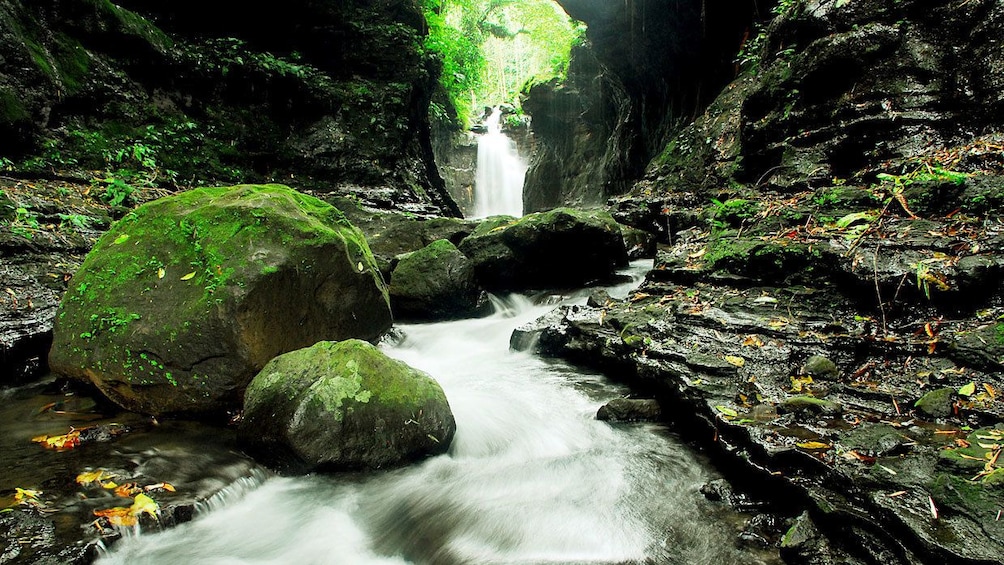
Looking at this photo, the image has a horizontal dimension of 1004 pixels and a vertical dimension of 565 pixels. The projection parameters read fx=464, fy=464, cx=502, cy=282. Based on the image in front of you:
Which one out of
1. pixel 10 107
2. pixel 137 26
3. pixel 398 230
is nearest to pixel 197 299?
pixel 10 107

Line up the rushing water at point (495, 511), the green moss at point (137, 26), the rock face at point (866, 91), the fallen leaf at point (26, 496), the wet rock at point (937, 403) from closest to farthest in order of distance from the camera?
the fallen leaf at point (26, 496) < the rushing water at point (495, 511) < the wet rock at point (937, 403) < the rock face at point (866, 91) < the green moss at point (137, 26)

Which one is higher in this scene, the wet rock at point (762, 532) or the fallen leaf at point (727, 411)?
the fallen leaf at point (727, 411)

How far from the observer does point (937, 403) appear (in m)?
2.83

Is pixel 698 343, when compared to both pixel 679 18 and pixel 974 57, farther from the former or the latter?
pixel 679 18

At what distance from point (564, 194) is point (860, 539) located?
22041 millimetres

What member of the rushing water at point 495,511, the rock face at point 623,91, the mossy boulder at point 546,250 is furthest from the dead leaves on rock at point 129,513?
the rock face at point 623,91

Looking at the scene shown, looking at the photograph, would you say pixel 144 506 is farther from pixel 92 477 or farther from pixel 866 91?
pixel 866 91

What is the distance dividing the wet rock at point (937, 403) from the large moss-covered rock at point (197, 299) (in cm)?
485

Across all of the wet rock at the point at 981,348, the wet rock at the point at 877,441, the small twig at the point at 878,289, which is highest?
the small twig at the point at 878,289

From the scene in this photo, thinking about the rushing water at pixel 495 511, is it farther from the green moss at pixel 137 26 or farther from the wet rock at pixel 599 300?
the green moss at pixel 137 26

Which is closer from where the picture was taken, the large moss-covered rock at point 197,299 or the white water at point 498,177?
the large moss-covered rock at point 197,299

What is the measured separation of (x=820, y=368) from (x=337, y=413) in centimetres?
360

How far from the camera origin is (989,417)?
2617mm

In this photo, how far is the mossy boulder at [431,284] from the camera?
26.2 feet
